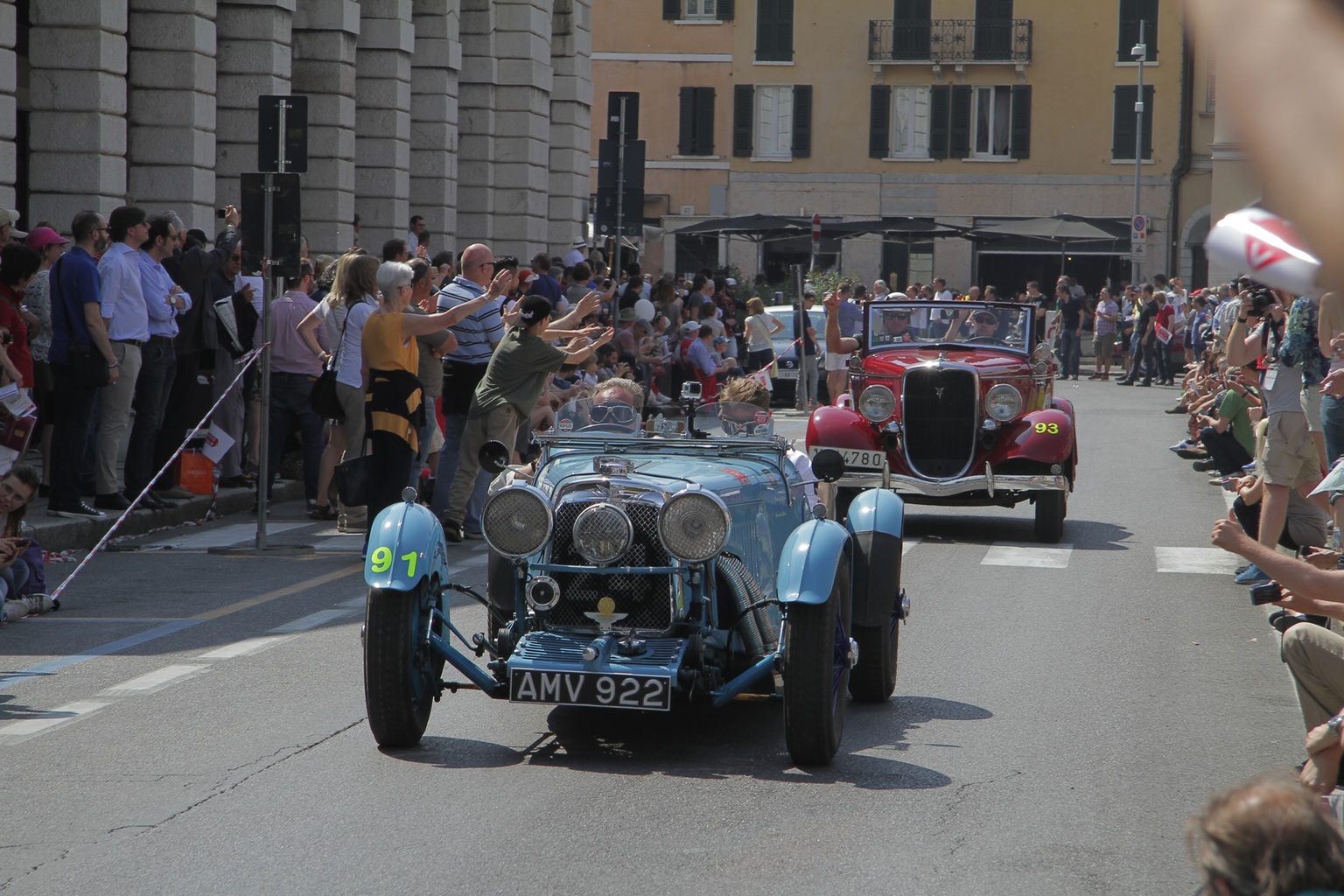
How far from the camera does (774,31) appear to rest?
177ft

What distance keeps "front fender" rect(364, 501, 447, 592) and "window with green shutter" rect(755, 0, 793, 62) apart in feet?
162

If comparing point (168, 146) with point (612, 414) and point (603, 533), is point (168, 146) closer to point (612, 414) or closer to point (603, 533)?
point (612, 414)

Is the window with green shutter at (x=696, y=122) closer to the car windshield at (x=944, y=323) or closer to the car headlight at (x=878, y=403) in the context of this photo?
the car windshield at (x=944, y=323)

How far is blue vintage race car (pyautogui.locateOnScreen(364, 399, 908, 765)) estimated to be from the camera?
6070mm

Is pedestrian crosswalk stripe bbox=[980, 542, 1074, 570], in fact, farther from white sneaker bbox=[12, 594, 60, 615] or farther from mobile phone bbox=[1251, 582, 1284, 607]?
white sneaker bbox=[12, 594, 60, 615]

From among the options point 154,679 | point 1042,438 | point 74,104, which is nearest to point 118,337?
point 154,679

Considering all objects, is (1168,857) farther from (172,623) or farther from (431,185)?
(431,185)

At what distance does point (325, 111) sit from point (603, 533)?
58.8ft

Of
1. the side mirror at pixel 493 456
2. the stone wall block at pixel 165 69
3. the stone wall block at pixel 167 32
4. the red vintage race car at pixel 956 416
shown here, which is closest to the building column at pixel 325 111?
the stone wall block at pixel 165 69

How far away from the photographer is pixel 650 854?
5.13 meters

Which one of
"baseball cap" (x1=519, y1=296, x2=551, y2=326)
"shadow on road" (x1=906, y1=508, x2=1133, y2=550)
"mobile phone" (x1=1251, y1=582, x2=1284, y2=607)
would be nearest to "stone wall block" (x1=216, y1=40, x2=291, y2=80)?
"shadow on road" (x1=906, y1=508, x2=1133, y2=550)

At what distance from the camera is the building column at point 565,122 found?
3297 centimetres

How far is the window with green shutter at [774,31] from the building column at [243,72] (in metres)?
34.1

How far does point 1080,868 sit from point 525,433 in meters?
9.95
